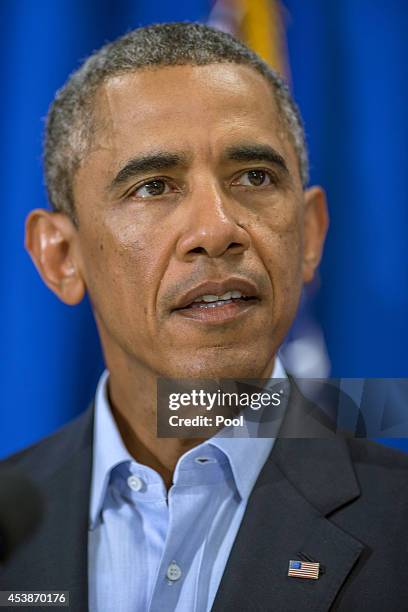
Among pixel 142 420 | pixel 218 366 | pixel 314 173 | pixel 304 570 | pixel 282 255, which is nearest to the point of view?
pixel 304 570

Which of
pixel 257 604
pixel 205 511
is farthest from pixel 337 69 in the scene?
pixel 257 604

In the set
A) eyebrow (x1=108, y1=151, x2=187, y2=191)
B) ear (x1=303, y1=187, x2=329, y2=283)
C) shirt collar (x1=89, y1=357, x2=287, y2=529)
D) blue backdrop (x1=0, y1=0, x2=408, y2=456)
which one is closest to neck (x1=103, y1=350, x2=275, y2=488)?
shirt collar (x1=89, y1=357, x2=287, y2=529)

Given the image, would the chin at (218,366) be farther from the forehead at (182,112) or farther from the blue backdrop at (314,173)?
the blue backdrop at (314,173)

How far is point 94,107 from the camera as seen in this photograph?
5.07ft

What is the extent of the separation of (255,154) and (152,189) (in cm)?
21

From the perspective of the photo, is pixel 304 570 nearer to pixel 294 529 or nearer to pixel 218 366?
pixel 294 529

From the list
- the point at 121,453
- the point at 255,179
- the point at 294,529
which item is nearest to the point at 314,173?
the point at 255,179

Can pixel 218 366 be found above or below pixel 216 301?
below

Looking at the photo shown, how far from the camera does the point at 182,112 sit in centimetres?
141

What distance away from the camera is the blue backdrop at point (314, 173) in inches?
77.7

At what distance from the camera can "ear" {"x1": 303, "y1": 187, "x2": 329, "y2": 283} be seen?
5.57ft

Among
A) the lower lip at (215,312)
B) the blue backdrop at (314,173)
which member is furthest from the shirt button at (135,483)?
the blue backdrop at (314,173)

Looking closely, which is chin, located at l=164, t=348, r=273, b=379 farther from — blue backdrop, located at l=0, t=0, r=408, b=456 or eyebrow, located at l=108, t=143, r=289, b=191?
blue backdrop, located at l=0, t=0, r=408, b=456

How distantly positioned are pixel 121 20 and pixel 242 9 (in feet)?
1.11
